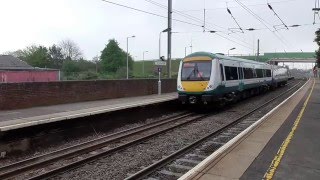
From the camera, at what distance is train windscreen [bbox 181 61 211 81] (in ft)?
62.5

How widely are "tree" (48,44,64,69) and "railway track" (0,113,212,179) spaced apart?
10055cm

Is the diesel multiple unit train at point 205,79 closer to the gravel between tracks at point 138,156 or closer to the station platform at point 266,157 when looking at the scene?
the gravel between tracks at point 138,156

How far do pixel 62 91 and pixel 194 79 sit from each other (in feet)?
22.2

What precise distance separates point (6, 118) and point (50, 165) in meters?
5.35

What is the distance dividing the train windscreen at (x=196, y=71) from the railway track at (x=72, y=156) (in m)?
5.51

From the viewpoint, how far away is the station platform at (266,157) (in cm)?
716

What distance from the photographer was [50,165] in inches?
364

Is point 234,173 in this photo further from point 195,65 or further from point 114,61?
point 114,61

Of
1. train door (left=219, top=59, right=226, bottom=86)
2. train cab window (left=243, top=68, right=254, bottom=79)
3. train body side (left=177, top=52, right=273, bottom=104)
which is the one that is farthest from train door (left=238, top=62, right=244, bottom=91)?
train door (left=219, top=59, right=226, bottom=86)

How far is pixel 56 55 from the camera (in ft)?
372

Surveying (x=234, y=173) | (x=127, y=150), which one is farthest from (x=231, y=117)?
(x=234, y=173)

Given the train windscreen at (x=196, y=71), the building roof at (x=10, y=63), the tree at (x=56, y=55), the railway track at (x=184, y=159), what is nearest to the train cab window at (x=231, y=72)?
the train windscreen at (x=196, y=71)

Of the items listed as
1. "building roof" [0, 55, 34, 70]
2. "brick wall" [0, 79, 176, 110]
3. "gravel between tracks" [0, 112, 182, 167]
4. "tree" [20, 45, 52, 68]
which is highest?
"tree" [20, 45, 52, 68]

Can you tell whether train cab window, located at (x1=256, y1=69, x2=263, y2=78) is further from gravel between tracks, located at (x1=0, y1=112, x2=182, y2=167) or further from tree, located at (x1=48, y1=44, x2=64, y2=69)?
tree, located at (x1=48, y1=44, x2=64, y2=69)
